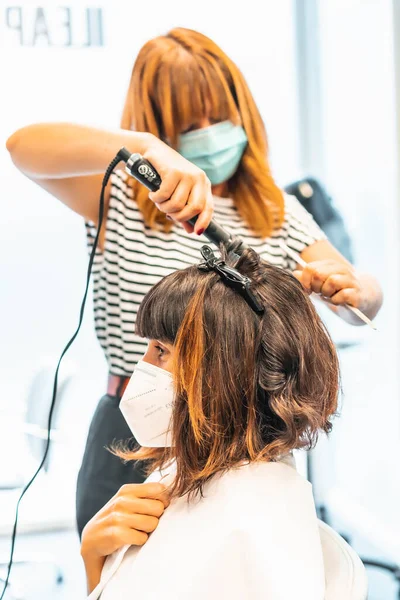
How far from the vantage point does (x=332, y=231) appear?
7.84ft

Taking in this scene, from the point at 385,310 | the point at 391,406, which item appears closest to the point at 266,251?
the point at 385,310

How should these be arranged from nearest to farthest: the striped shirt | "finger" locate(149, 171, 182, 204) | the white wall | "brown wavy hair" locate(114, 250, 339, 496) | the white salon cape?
the white salon cape, "brown wavy hair" locate(114, 250, 339, 496), "finger" locate(149, 171, 182, 204), the striped shirt, the white wall

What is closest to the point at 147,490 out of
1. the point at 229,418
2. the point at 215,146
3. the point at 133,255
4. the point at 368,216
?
the point at 229,418

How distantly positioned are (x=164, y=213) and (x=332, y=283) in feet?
1.31

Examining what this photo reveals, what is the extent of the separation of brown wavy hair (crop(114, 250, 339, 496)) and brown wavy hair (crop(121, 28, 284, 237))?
0.56 meters

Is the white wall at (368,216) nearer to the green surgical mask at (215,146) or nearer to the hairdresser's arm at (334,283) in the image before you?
the green surgical mask at (215,146)

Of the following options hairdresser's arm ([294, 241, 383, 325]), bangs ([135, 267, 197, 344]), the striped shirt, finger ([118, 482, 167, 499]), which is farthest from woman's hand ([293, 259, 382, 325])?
finger ([118, 482, 167, 499])

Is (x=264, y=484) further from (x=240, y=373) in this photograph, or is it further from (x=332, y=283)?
(x=332, y=283)

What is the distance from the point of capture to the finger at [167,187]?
112 cm

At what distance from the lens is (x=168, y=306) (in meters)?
1.06

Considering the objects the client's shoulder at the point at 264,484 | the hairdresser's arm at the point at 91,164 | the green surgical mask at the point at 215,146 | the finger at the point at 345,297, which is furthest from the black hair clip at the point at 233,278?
the green surgical mask at the point at 215,146

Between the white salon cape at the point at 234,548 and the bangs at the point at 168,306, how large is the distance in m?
0.23

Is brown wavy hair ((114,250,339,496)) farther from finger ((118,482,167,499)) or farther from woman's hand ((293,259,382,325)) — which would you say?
woman's hand ((293,259,382,325))

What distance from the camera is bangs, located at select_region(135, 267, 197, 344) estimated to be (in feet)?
3.45
